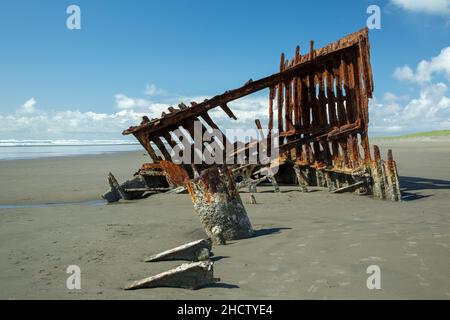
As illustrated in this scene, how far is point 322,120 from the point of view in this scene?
952 cm

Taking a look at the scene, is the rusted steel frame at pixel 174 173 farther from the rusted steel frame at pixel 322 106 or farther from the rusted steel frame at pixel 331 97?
the rusted steel frame at pixel 331 97

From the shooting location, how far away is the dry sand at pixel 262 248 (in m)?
3.16

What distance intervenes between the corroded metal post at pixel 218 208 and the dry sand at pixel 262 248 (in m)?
0.22

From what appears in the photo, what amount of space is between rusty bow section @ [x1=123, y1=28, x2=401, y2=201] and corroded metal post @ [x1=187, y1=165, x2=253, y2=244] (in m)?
3.69
